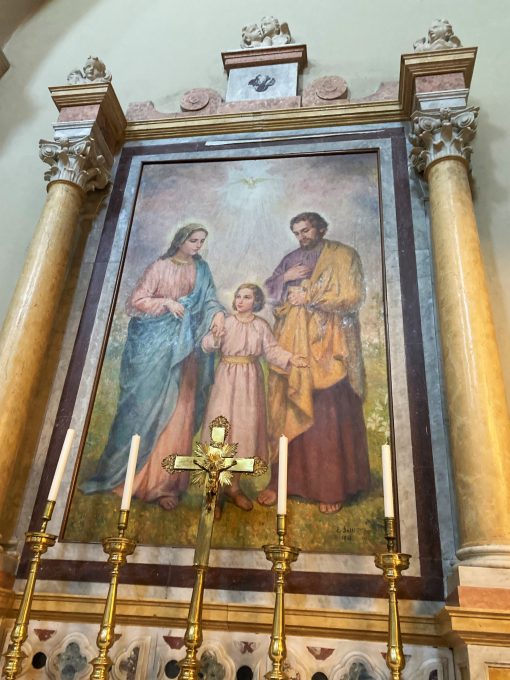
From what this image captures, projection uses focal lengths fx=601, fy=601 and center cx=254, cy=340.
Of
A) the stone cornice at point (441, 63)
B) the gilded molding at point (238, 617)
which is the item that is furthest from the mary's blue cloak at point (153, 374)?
the stone cornice at point (441, 63)

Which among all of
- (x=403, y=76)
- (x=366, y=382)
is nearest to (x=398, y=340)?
(x=366, y=382)

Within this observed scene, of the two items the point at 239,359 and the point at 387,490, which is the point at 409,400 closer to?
the point at 387,490

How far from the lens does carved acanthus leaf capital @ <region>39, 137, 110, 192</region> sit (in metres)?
4.76

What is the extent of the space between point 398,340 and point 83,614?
8.12ft

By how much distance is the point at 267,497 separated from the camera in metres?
3.53

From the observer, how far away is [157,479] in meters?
3.69

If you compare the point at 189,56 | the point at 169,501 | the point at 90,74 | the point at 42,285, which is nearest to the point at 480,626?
the point at 169,501

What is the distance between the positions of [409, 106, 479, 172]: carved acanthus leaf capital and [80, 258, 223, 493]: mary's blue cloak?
1853mm

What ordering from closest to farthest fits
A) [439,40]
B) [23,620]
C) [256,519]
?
1. [23,620]
2. [256,519]
3. [439,40]

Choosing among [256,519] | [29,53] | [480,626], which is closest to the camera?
[480,626]

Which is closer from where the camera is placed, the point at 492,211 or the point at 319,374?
the point at 319,374

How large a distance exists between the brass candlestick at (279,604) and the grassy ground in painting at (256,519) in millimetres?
547

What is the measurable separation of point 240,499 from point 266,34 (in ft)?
14.7
